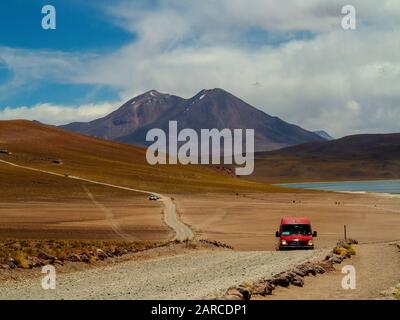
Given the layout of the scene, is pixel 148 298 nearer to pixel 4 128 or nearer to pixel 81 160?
pixel 81 160

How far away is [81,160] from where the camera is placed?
150 metres

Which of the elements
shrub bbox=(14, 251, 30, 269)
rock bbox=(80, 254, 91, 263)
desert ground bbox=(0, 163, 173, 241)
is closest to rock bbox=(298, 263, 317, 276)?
rock bbox=(80, 254, 91, 263)

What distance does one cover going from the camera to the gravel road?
2088cm

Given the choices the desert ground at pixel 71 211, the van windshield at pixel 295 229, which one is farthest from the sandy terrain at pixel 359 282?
the desert ground at pixel 71 211

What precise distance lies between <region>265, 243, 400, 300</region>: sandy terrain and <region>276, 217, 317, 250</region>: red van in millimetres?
5636

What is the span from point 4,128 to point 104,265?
158682 millimetres

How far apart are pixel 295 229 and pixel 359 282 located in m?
16.1

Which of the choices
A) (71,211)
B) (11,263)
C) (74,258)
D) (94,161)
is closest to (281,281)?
(74,258)

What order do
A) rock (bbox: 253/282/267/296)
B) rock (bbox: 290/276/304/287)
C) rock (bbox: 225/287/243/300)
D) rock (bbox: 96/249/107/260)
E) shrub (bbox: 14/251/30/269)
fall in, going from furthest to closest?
rock (bbox: 96/249/107/260), shrub (bbox: 14/251/30/269), rock (bbox: 290/276/304/287), rock (bbox: 253/282/267/296), rock (bbox: 225/287/243/300)

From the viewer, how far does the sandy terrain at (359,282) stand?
19562mm

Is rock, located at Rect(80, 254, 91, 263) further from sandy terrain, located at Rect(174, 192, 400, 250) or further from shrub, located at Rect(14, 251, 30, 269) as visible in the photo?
sandy terrain, located at Rect(174, 192, 400, 250)

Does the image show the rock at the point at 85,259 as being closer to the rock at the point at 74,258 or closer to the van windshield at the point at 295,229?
the rock at the point at 74,258

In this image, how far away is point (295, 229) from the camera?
38.8 m

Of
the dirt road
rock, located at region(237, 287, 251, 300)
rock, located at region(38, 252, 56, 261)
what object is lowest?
the dirt road
